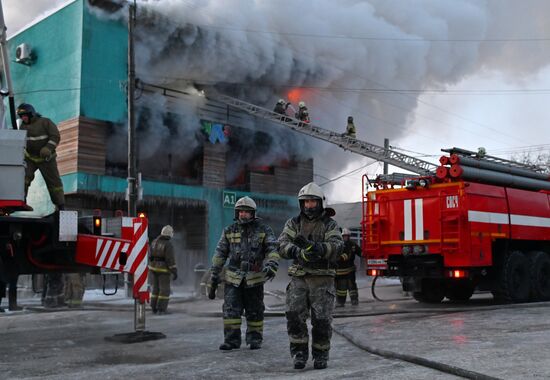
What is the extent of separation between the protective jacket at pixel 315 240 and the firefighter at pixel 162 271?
535 cm

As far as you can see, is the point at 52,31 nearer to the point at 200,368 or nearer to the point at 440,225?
the point at 440,225

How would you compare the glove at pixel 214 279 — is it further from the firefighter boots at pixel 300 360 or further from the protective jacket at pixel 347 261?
the protective jacket at pixel 347 261

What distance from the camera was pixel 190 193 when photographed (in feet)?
65.9

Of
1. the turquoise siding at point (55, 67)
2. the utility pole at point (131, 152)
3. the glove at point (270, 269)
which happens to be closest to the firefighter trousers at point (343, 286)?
the glove at point (270, 269)

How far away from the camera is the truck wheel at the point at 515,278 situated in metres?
10.2

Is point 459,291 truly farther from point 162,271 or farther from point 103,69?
point 103,69

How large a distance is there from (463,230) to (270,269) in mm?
4564

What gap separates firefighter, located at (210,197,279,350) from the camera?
637 centimetres

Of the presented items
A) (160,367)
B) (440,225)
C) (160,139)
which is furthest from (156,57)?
(160,367)

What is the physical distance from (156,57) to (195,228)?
5.85 m

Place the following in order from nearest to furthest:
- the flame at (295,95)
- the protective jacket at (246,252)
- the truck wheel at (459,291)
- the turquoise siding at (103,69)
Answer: the protective jacket at (246,252) → the truck wheel at (459,291) → the turquoise siding at (103,69) → the flame at (295,95)

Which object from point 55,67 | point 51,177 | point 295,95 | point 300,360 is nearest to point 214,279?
point 300,360

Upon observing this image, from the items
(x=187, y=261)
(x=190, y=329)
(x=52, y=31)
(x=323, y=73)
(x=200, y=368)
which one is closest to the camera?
(x=200, y=368)

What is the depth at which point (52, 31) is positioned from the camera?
1894cm
